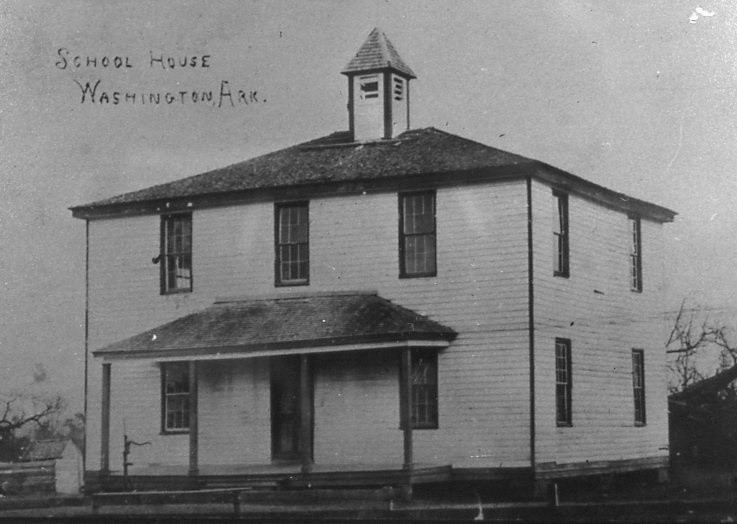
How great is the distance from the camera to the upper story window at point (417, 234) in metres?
30.5

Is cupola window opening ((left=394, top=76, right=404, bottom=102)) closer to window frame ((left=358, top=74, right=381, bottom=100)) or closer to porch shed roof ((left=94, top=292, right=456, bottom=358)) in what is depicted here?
window frame ((left=358, top=74, right=381, bottom=100))

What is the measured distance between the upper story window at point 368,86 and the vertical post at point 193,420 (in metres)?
7.26

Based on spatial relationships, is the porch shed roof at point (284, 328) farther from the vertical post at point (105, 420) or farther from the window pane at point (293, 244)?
the window pane at point (293, 244)

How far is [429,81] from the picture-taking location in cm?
2825

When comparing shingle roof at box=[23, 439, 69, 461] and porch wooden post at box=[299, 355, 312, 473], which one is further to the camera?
shingle roof at box=[23, 439, 69, 461]

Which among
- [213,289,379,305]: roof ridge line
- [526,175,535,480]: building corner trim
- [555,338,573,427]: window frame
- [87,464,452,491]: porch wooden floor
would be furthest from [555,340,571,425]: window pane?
[213,289,379,305]: roof ridge line

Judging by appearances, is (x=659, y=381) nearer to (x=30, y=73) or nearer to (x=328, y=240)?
(x=328, y=240)

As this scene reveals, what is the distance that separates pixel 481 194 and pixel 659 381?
727 centimetres

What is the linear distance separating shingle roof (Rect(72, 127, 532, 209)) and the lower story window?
3.71m

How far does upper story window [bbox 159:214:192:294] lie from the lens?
32875 mm

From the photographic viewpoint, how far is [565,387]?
30.7 metres

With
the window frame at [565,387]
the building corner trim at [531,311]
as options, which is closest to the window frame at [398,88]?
the building corner trim at [531,311]

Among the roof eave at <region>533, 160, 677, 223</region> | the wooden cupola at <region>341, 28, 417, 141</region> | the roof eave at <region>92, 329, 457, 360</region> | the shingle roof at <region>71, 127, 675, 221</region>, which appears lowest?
the roof eave at <region>92, 329, 457, 360</region>

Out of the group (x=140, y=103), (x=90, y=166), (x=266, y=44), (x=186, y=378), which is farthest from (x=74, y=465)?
(x=266, y=44)
